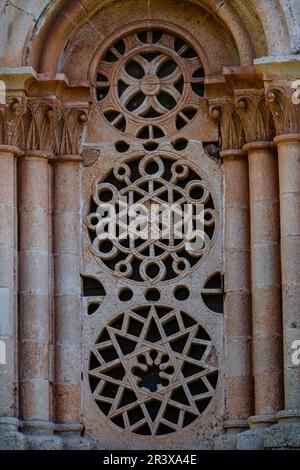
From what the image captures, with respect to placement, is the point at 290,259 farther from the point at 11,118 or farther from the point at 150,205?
the point at 11,118

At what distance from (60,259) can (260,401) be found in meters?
2.18

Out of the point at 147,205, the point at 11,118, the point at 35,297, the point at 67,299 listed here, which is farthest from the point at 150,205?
the point at 11,118

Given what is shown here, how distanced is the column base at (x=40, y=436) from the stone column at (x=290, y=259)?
193 centimetres

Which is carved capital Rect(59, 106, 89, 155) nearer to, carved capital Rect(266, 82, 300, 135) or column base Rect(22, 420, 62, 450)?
carved capital Rect(266, 82, 300, 135)

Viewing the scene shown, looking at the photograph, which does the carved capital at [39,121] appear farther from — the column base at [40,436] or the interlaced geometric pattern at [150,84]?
the column base at [40,436]

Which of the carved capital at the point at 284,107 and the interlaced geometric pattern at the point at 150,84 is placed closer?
the carved capital at the point at 284,107

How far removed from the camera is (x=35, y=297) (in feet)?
67.1

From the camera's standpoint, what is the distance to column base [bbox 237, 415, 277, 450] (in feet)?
65.3

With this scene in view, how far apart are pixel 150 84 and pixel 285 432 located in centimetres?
342

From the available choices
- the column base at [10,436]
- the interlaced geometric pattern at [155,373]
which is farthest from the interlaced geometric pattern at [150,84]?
the column base at [10,436]

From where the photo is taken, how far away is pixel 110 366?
2056 cm

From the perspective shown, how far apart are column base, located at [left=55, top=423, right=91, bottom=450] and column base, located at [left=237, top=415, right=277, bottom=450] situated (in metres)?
1.34

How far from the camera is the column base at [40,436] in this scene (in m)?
20.0

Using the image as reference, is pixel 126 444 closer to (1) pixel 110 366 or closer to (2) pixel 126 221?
(1) pixel 110 366
